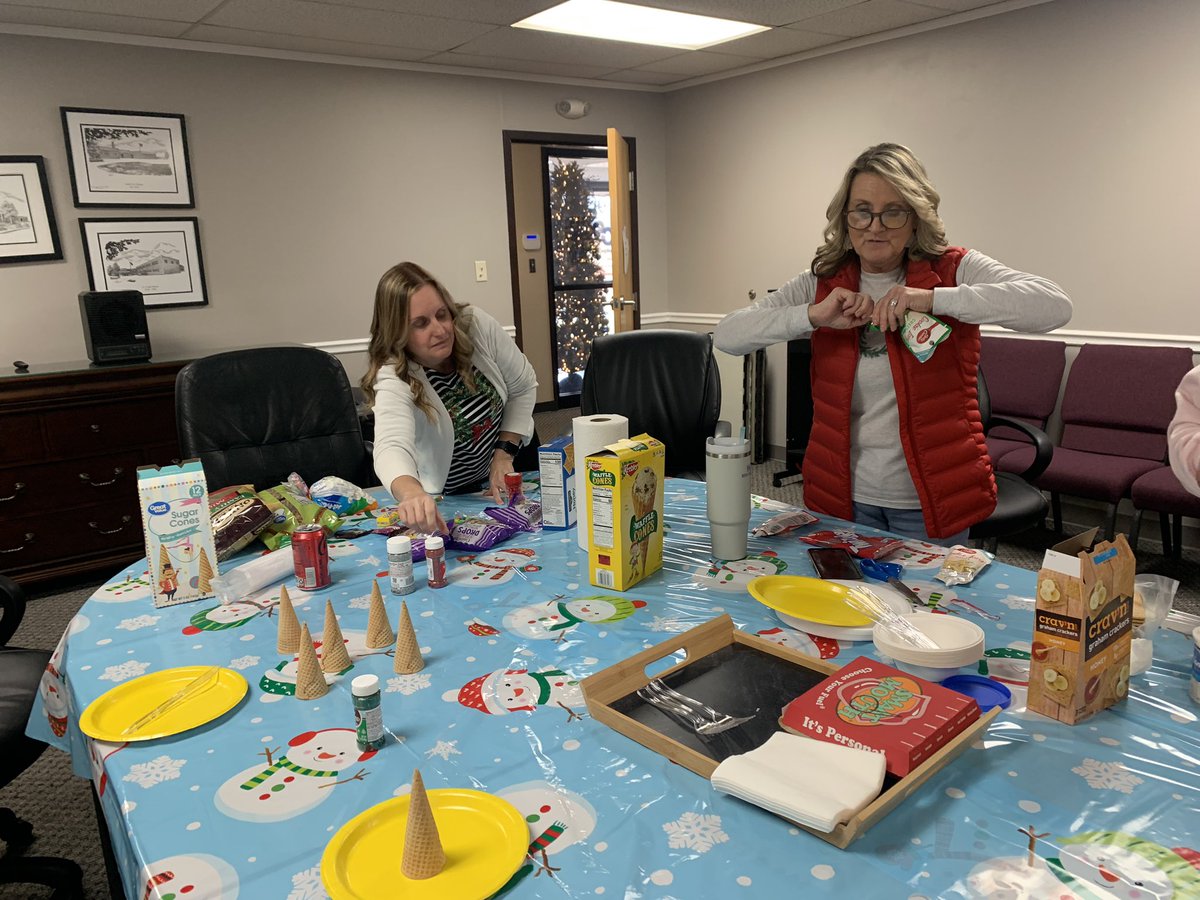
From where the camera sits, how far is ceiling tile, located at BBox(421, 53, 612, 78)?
4582 mm

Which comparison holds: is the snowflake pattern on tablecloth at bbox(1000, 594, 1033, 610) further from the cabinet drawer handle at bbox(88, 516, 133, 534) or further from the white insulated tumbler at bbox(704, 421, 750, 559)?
the cabinet drawer handle at bbox(88, 516, 133, 534)

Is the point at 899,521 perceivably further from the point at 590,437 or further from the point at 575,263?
the point at 575,263

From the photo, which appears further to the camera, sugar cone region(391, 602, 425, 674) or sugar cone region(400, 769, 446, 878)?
sugar cone region(391, 602, 425, 674)

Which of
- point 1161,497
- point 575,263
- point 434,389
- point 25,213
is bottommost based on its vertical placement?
point 1161,497

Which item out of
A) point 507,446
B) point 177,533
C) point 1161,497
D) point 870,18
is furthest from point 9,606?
point 870,18

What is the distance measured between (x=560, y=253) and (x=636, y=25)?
2.18 m

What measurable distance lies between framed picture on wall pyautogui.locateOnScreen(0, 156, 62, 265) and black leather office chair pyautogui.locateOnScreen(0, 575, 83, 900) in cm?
252

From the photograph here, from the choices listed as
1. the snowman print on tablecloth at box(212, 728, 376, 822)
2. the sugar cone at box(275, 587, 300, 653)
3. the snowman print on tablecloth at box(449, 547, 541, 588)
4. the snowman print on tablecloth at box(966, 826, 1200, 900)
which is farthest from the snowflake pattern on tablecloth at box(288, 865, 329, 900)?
the snowman print on tablecloth at box(449, 547, 541, 588)

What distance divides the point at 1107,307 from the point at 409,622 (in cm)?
378

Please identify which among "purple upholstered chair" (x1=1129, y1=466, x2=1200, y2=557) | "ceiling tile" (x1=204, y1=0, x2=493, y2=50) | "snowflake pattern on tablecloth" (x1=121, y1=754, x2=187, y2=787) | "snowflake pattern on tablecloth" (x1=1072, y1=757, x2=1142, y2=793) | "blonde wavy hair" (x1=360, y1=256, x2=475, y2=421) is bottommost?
"purple upholstered chair" (x1=1129, y1=466, x2=1200, y2=557)

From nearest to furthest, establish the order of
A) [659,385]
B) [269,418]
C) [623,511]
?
[623,511] → [269,418] → [659,385]

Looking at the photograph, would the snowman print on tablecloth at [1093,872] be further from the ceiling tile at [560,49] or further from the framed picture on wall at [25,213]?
the framed picture on wall at [25,213]

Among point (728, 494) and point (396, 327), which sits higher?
point (396, 327)

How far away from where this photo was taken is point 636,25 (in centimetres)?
416
